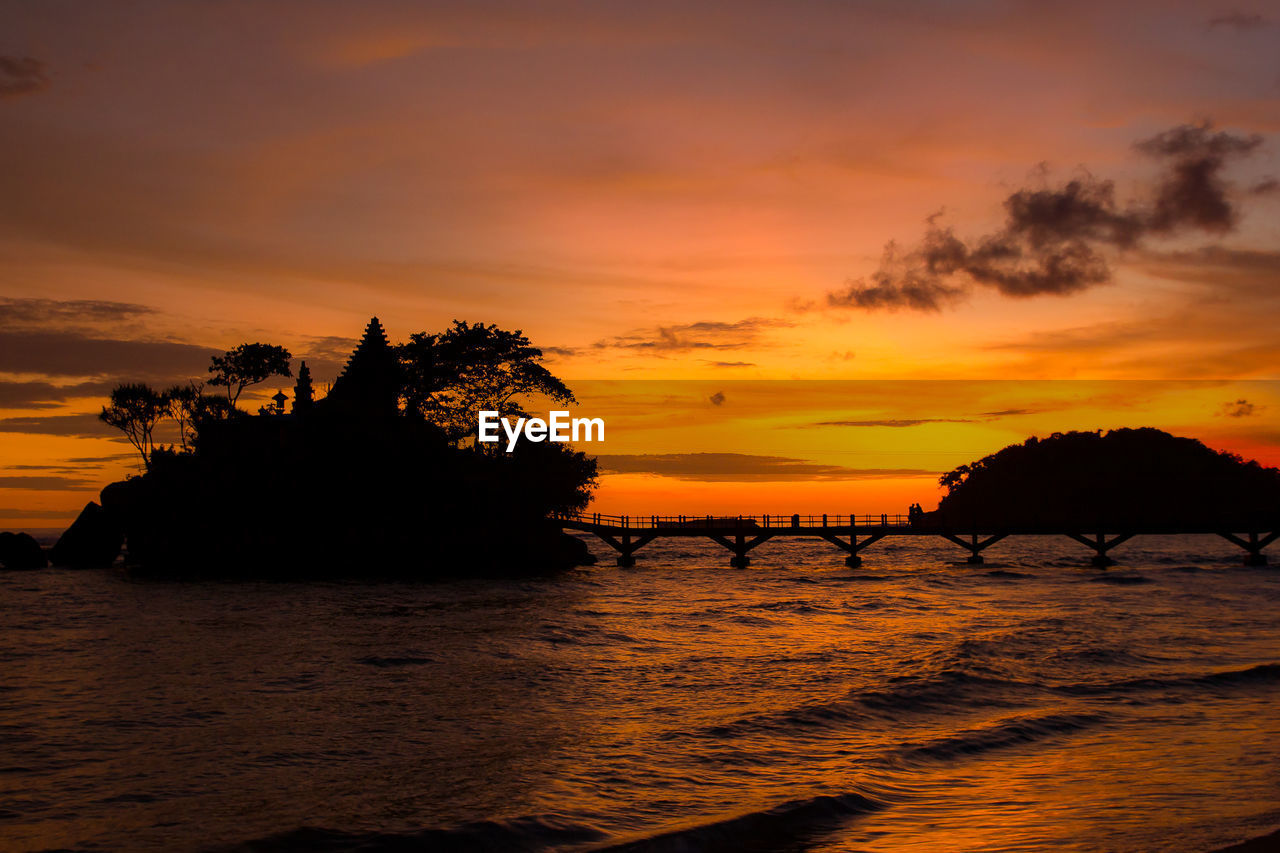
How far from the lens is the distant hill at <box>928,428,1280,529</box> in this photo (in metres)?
184

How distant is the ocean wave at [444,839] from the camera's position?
A: 438 inches

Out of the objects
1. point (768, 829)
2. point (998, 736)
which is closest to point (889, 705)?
point (998, 736)

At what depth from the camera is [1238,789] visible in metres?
12.7

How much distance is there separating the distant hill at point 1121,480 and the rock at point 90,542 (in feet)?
491

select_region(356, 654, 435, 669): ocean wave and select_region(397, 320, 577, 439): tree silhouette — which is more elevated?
select_region(397, 320, 577, 439): tree silhouette

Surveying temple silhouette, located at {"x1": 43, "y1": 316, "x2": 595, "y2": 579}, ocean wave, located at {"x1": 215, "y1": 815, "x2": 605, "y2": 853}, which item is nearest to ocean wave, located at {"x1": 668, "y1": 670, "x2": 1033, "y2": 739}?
ocean wave, located at {"x1": 215, "y1": 815, "x2": 605, "y2": 853}

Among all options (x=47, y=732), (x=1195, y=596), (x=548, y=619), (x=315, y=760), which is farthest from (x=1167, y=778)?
(x=1195, y=596)

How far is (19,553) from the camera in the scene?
72250 millimetres

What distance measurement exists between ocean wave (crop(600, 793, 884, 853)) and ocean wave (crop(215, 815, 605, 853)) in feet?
2.94

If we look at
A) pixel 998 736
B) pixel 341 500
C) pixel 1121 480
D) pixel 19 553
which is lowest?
pixel 998 736

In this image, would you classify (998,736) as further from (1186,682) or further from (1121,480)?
(1121,480)

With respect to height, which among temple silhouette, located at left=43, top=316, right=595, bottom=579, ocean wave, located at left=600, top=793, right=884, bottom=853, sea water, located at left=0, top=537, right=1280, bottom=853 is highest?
temple silhouette, located at left=43, top=316, right=595, bottom=579

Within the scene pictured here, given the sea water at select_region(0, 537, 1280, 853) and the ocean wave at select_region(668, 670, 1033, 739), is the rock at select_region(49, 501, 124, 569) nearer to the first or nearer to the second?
the sea water at select_region(0, 537, 1280, 853)

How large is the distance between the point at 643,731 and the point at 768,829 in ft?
20.0
